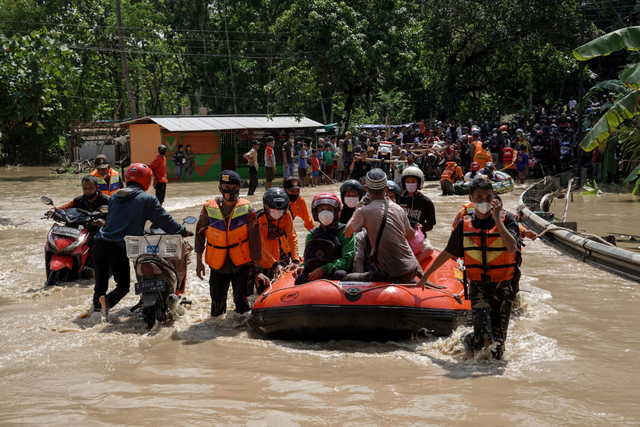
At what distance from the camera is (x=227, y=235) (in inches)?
272

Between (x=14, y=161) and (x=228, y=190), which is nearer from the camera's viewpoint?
(x=228, y=190)

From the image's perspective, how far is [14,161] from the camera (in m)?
40.2

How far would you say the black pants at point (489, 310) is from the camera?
571 cm

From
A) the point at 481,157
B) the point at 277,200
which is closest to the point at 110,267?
the point at 277,200

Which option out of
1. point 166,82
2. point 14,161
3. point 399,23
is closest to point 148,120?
point 399,23

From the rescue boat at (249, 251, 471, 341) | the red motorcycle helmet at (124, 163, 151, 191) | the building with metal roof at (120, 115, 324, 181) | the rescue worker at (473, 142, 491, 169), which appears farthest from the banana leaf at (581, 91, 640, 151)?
the building with metal roof at (120, 115, 324, 181)

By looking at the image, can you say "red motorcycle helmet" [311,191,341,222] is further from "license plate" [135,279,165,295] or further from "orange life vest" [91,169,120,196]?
"orange life vest" [91,169,120,196]

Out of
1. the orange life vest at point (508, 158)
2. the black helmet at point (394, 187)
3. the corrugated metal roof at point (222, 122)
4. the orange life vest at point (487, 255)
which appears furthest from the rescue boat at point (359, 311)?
the corrugated metal roof at point (222, 122)

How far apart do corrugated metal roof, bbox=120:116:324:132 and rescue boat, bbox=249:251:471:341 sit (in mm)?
21269

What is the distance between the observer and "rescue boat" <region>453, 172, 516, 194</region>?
19.8 m

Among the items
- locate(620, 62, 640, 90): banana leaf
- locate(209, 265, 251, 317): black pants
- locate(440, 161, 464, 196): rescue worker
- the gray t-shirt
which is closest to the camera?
the gray t-shirt

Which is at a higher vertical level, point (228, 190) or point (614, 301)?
point (228, 190)

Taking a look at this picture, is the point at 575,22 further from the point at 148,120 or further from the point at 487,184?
the point at 487,184

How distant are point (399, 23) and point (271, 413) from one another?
83.1ft
